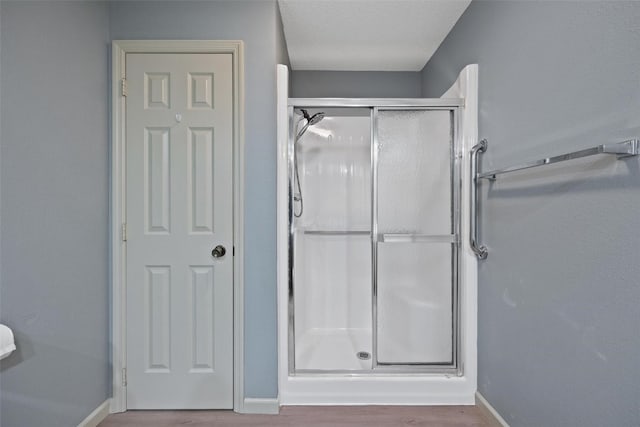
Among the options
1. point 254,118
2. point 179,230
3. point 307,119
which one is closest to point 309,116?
point 307,119

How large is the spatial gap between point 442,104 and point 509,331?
1.35m

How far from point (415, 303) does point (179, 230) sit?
1.58 meters

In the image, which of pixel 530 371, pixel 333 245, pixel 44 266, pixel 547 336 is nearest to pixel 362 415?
pixel 530 371

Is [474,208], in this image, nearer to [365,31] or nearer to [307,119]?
[307,119]

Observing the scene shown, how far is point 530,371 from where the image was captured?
156cm

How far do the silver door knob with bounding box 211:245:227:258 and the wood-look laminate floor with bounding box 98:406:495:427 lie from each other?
3.06 ft

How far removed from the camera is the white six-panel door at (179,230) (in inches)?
78.7

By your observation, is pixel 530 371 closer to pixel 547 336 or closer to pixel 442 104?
pixel 547 336

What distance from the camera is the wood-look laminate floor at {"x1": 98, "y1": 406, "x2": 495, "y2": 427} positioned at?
190 centimetres

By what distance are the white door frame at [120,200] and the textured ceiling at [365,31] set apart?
0.64m

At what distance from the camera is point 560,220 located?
4.43 feet

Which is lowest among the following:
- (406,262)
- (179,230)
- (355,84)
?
(406,262)

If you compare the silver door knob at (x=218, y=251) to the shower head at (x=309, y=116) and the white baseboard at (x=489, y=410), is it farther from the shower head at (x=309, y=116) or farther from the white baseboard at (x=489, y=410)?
the white baseboard at (x=489, y=410)

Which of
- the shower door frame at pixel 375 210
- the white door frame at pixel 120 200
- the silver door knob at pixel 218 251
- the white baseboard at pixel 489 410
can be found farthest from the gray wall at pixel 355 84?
the white baseboard at pixel 489 410
